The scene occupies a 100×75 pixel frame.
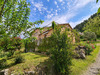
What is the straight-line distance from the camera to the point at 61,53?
4.53m

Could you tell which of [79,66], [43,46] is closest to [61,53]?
[79,66]

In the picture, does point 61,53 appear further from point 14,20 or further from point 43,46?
point 43,46

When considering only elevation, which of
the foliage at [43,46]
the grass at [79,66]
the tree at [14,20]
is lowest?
the grass at [79,66]

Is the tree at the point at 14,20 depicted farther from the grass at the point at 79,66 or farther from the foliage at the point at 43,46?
the foliage at the point at 43,46

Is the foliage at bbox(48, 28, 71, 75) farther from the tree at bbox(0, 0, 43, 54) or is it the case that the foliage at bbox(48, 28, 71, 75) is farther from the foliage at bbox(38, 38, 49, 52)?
the foliage at bbox(38, 38, 49, 52)

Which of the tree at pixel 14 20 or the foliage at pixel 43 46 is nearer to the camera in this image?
the tree at pixel 14 20

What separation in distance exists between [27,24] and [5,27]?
4.86 ft

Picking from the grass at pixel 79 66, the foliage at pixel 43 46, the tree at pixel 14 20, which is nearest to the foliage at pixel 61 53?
the grass at pixel 79 66

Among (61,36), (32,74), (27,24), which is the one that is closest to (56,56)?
(61,36)

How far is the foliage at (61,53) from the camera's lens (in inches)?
179

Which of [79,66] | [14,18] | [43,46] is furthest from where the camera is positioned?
[43,46]

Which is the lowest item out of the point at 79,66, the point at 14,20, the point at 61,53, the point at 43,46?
the point at 79,66

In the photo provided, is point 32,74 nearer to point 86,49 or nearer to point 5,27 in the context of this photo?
point 5,27

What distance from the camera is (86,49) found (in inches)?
401
